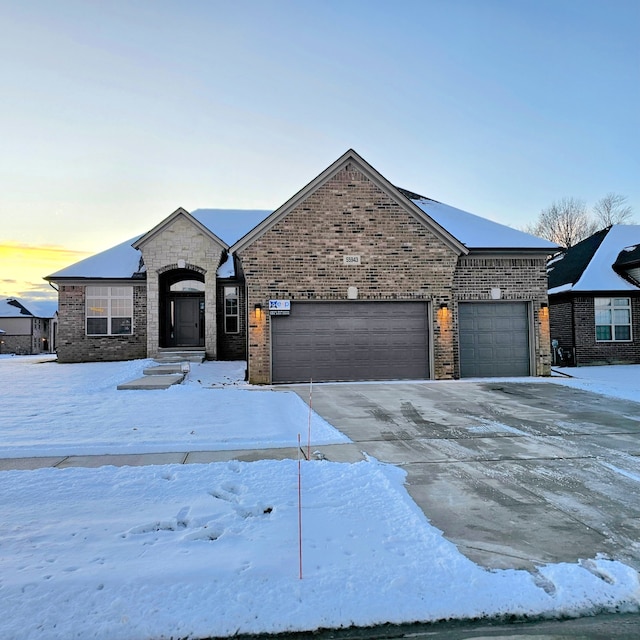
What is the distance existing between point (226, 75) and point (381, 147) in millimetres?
9243

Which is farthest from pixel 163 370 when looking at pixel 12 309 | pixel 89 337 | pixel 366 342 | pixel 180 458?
pixel 12 309

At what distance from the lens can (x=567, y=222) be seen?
155ft

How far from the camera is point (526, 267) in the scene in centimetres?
1550

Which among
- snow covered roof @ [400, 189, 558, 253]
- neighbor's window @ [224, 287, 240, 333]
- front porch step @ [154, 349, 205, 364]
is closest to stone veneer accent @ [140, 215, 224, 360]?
front porch step @ [154, 349, 205, 364]

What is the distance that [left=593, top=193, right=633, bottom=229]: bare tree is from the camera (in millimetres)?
46188

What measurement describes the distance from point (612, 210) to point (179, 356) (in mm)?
49885

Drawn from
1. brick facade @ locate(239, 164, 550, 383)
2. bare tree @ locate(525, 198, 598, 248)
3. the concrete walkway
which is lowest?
the concrete walkway

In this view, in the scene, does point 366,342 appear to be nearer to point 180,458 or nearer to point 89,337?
point 180,458

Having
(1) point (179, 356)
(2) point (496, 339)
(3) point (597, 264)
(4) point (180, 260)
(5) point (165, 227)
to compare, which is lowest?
(1) point (179, 356)

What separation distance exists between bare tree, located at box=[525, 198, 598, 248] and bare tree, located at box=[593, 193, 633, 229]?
1.16 m

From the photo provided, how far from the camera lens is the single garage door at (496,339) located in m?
15.4

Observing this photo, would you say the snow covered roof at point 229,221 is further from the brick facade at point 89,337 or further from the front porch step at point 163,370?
the front porch step at point 163,370

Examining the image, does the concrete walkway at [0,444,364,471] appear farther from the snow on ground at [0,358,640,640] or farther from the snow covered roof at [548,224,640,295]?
the snow covered roof at [548,224,640,295]

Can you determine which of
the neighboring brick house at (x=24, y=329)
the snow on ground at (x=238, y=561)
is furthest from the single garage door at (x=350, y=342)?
the neighboring brick house at (x=24, y=329)
